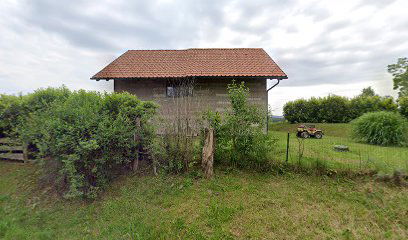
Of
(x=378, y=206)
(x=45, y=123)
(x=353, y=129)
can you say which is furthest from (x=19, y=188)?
(x=353, y=129)

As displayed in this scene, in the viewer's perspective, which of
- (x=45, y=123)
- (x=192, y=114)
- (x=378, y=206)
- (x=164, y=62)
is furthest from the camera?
(x=164, y=62)

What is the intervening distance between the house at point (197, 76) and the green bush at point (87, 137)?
4852 millimetres

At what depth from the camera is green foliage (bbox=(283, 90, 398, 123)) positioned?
48.7 feet

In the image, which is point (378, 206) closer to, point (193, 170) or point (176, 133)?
point (193, 170)

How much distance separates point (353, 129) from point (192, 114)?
9.02 metres

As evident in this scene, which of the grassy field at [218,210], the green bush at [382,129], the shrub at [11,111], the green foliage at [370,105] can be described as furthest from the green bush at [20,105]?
the green foliage at [370,105]

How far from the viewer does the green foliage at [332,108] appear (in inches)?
584

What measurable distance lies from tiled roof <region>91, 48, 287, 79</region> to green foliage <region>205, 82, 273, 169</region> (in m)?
5.37

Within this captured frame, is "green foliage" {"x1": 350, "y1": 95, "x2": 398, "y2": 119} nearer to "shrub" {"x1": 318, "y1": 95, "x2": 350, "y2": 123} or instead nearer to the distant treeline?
the distant treeline

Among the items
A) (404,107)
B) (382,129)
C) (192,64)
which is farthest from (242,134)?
(404,107)

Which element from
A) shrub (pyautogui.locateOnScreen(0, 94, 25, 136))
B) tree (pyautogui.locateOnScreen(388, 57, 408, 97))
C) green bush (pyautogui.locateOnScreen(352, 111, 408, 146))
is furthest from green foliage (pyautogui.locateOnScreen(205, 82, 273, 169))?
tree (pyautogui.locateOnScreen(388, 57, 408, 97))

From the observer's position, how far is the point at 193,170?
16.9 feet

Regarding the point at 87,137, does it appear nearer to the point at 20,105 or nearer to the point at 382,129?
the point at 20,105

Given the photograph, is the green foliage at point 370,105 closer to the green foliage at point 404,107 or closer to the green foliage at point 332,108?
the green foliage at point 332,108
